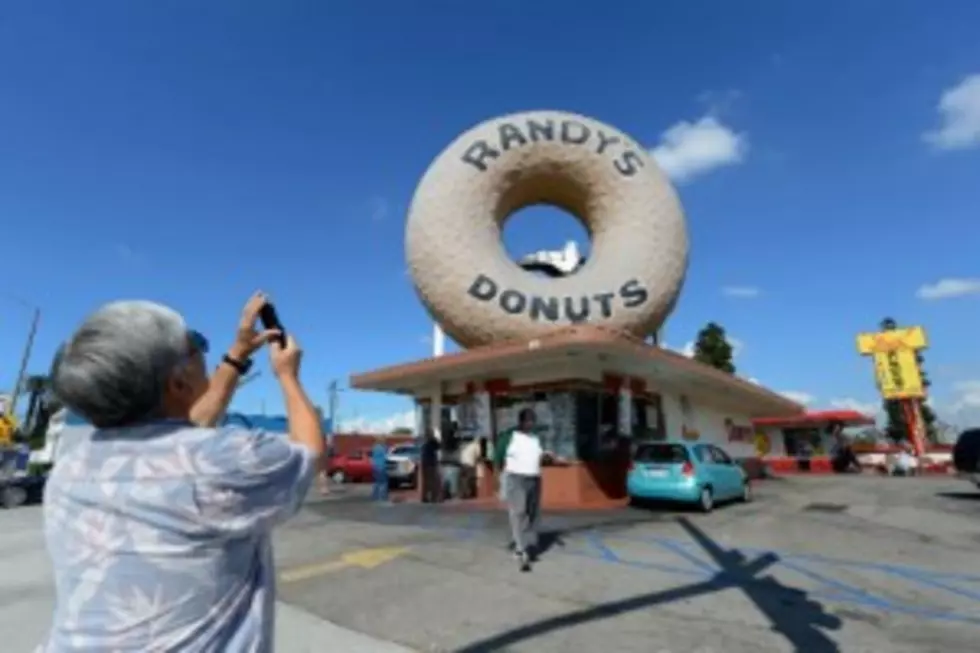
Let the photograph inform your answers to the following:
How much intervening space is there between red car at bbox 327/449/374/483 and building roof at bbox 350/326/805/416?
9287 millimetres

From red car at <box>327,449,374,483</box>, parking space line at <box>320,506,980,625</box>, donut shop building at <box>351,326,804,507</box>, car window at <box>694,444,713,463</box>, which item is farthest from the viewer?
red car at <box>327,449,374,483</box>

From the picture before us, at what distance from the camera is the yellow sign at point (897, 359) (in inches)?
1459

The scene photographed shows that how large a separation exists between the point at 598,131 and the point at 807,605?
12355 millimetres

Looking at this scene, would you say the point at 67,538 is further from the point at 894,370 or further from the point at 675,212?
the point at 894,370

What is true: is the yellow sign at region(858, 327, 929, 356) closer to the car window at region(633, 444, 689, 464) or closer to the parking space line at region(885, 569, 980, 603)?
the car window at region(633, 444, 689, 464)

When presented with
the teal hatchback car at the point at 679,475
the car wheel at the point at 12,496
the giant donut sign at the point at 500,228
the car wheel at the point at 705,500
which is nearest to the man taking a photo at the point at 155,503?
the teal hatchback car at the point at 679,475

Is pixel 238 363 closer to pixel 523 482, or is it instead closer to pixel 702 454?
pixel 523 482

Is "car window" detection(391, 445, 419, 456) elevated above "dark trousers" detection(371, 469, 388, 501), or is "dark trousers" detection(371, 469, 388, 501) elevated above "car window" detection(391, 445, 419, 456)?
"car window" detection(391, 445, 419, 456)

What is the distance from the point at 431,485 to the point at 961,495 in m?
Result: 12.2

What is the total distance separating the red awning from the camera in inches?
1537

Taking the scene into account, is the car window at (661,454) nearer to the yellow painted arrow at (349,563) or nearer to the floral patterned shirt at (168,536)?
the yellow painted arrow at (349,563)

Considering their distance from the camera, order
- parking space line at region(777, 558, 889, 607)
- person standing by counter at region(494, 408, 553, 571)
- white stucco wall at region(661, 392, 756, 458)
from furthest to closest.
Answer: white stucco wall at region(661, 392, 756, 458)
person standing by counter at region(494, 408, 553, 571)
parking space line at region(777, 558, 889, 607)

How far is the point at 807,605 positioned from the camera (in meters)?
7.52

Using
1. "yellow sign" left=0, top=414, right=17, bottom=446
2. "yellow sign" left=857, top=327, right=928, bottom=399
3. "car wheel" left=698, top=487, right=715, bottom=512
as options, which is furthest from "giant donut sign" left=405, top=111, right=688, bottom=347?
"yellow sign" left=857, top=327, right=928, bottom=399
